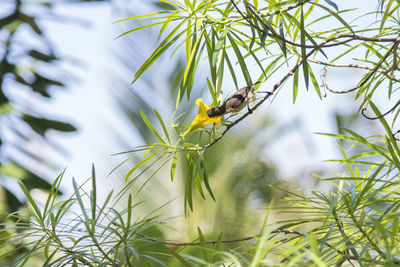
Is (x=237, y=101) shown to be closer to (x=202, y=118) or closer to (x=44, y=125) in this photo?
(x=202, y=118)

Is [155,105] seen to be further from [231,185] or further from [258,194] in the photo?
[258,194]

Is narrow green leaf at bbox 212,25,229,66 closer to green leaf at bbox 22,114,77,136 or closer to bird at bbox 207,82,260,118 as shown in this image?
bird at bbox 207,82,260,118

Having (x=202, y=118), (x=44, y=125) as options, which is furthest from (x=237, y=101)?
(x=44, y=125)

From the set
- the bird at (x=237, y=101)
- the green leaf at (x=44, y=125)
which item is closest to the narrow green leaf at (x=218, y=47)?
the bird at (x=237, y=101)

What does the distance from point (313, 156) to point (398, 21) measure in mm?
1774

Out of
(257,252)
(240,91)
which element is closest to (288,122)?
(240,91)

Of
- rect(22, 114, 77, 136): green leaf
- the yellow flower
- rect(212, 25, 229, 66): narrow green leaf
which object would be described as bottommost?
the yellow flower

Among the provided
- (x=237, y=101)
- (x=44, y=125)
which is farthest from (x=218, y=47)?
(x=44, y=125)

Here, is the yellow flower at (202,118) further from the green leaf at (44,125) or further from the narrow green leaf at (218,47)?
the green leaf at (44,125)

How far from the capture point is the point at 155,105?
185cm

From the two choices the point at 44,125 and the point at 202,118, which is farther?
the point at 44,125

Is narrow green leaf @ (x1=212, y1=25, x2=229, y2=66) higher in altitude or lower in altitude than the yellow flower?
higher

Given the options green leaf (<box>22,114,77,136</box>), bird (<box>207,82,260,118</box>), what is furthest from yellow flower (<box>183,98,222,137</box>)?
green leaf (<box>22,114,77,136</box>)

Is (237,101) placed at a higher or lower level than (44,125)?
lower
